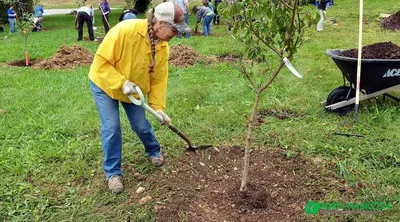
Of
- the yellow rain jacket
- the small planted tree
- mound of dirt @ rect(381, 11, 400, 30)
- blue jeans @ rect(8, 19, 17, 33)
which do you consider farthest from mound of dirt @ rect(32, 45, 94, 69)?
mound of dirt @ rect(381, 11, 400, 30)

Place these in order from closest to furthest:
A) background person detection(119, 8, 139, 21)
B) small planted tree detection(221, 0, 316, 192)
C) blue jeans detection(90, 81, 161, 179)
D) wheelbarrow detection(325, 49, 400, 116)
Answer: small planted tree detection(221, 0, 316, 192) < blue jeans detection(90, 81, 161, 179) < wheelbarrow detection(325, 49, 400, 116) < background person detection(119, 8, 139, 21)

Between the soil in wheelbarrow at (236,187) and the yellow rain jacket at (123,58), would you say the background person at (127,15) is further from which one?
the yellow rain jacket at (123,58)

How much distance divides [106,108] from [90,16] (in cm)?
1099

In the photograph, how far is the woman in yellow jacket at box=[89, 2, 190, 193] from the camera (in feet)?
10.4

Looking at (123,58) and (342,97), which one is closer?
(123,58)

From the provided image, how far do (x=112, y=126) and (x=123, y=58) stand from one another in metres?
0.56

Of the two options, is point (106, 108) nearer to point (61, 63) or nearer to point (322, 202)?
point (322, 202)

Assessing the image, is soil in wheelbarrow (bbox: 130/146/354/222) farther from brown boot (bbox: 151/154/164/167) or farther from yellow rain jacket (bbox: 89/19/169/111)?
yellow rain jacket (bbox: 89/19/169/111)

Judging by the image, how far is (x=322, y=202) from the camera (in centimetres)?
343

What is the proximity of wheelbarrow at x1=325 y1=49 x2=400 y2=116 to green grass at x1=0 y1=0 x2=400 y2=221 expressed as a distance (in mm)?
177

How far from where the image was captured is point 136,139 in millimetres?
4750

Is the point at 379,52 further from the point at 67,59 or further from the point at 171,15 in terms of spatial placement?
the point at 67,59

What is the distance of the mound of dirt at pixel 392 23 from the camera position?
13.0 metres

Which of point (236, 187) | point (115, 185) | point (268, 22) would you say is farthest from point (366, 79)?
point (115, 185)
